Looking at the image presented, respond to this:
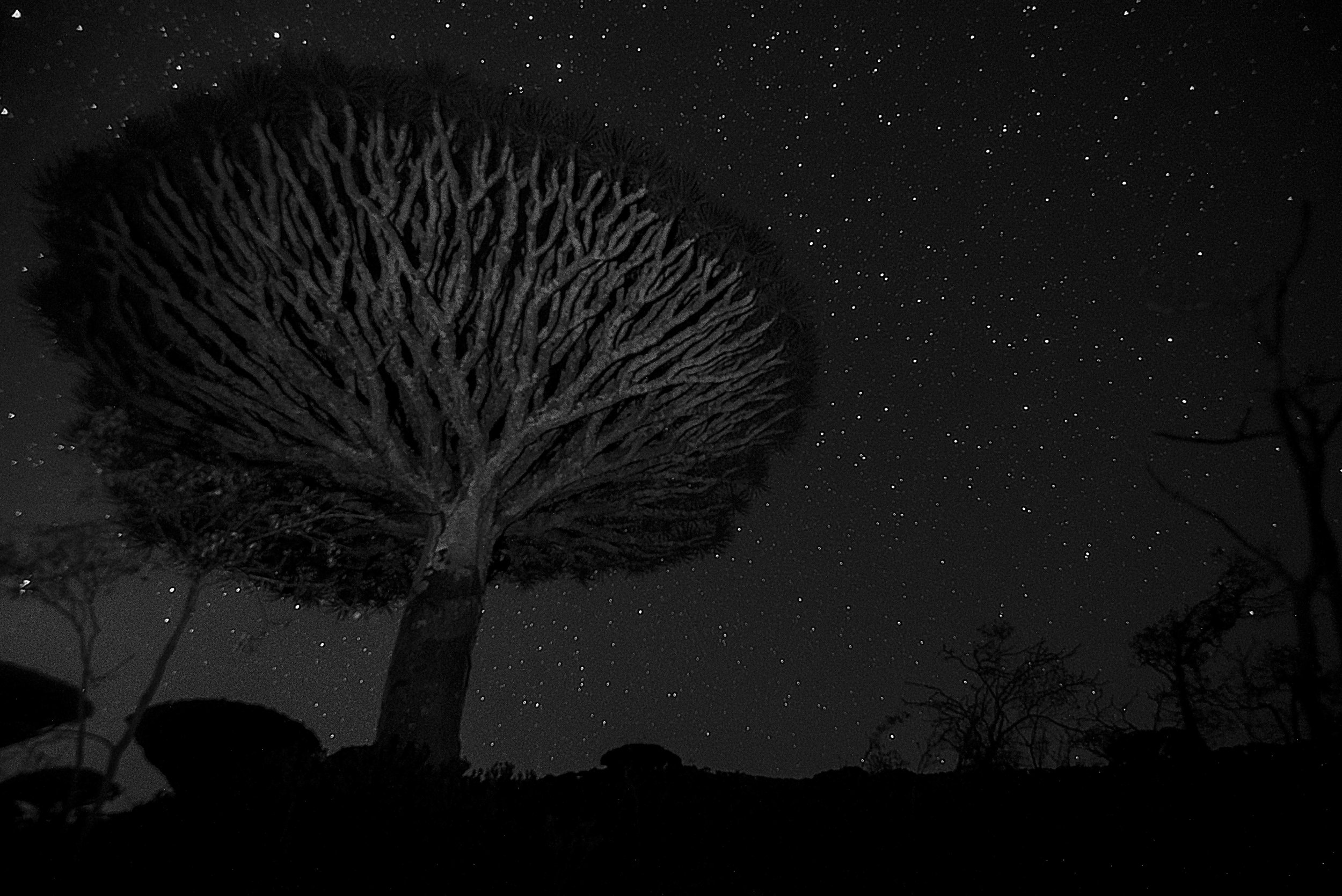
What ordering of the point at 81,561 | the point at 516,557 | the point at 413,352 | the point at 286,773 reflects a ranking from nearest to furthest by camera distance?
1. the point at 286,773
2. the point at 81,561
3. the point at 413,352
4. the point at 516,557

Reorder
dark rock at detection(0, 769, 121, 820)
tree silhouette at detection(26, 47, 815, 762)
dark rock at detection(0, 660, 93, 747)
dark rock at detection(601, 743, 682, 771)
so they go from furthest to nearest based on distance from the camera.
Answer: dark rock at detection(601, 743, 682, 771)
tree silhouette at detection(26, 47, 815, 762)
dark rock at detection(0, 660, 93, 747)
dark rock at detection(0, 769, 121, 820)

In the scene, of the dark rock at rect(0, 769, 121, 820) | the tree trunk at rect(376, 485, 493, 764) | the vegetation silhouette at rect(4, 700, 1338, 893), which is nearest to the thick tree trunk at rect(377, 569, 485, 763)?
the tree trunk at rect(376, 485, 493, 764)

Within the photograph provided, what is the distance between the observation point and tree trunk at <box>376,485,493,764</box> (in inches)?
291

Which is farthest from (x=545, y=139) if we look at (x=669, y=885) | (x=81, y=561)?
(x=669, y=885)

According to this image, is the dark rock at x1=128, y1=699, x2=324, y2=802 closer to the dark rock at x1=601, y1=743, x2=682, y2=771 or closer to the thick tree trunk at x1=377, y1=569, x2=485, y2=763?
the thick tree trunk at x1=377, y1=569, x2=485, y2=763

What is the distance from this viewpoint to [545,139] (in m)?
8.66

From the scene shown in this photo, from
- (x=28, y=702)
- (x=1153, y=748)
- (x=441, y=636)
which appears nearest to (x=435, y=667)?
(x=441, y=636)

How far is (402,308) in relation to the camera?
8.15 meters

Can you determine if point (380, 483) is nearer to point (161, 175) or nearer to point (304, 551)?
point (304, 551)

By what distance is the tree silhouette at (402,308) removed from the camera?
7.93 meters

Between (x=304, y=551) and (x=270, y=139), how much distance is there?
5895 mm

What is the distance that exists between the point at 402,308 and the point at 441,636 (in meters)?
3.69

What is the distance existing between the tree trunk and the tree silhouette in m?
0.03

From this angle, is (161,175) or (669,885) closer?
(669,885)
